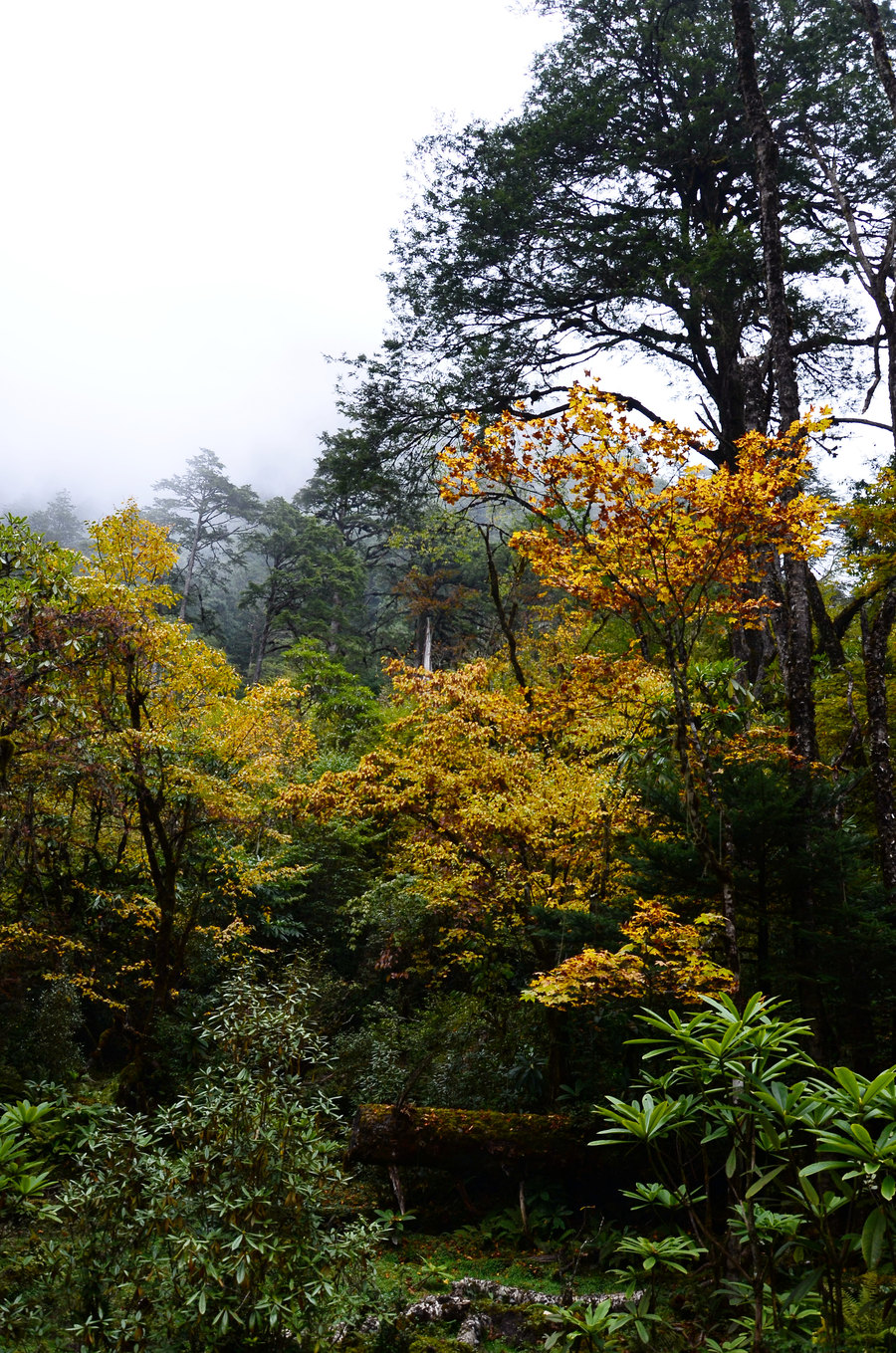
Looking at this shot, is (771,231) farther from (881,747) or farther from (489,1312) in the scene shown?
(489,1312)

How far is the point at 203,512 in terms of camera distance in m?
33.2

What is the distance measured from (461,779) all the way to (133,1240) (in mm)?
4730

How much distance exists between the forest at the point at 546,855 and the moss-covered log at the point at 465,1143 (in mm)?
43

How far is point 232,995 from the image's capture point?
4.49 metres

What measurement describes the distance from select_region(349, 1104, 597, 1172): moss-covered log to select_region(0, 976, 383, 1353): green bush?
293 centimetres

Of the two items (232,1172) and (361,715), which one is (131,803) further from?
(361,715)

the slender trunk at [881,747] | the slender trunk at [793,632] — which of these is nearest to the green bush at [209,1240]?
the slender trunk at [793,632]

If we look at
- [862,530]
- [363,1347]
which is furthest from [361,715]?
[363,1347]

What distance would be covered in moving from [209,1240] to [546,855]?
4.73m

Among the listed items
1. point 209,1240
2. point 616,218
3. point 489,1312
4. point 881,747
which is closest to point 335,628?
point 616,218

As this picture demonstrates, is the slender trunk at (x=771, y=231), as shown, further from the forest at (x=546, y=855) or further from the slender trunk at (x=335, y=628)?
the slender trunk at (x=335, y=628)

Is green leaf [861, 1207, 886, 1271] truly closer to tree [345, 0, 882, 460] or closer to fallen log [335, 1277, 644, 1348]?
fallen log [335, 1277, 644, 1348]

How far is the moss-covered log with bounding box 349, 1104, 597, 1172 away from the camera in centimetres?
672

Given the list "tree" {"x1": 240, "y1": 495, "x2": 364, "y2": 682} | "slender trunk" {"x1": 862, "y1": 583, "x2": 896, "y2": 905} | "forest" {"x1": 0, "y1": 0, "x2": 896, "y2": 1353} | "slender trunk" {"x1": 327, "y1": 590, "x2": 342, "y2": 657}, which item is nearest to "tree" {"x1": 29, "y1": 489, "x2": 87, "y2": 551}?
A: "tree" {"x1": 240, "y1": 495, "x2": 364, "y2": 682}
